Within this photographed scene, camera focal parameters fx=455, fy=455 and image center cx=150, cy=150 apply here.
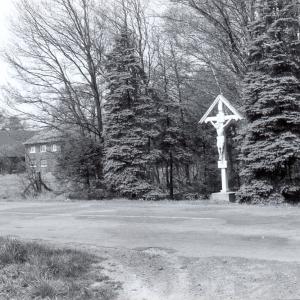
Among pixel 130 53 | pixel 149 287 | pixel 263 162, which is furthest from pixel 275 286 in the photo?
pixel 130 53

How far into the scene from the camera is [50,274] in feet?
21.7

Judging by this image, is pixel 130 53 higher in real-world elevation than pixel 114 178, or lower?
higher

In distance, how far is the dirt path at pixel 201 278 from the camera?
18.9 feet

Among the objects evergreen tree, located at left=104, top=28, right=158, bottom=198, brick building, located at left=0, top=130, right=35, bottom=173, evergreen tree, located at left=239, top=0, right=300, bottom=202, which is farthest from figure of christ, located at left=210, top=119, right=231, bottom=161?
brick building, located at left=0, top=130, right=35, bottom=173

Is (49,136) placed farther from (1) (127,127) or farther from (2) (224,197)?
(2) (224,197)

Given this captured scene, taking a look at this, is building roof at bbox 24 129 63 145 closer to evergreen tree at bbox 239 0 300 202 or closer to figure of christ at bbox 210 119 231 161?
figure of christ at bbox 210 119 231 161

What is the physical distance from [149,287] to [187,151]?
709 inches

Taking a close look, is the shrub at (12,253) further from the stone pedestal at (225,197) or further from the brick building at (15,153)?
the brick building at (15,153)

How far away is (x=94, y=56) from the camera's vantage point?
88.2 ft

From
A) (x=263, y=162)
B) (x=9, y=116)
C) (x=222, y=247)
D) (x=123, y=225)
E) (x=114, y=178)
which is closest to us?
(x=222, y=247)

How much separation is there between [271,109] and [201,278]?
33.8 ft

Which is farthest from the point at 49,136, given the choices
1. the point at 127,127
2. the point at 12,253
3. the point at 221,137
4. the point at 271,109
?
the point at 12,253

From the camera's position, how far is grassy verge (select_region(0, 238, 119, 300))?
5895 mm

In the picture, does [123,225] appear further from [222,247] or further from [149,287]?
[149,287]
